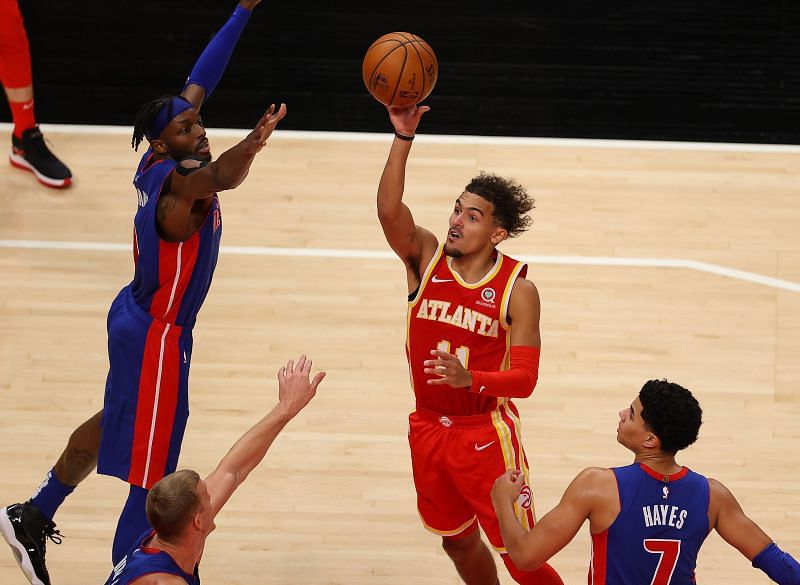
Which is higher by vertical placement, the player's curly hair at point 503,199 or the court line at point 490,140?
the player's curly hair at point 503,199

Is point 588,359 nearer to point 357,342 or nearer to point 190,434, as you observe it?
point 357,342

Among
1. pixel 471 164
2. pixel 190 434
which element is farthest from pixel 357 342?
pixel 471 164

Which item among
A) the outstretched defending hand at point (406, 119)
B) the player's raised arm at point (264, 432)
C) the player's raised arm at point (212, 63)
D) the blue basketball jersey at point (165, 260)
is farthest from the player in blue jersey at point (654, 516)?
the player's raised arm at point (212, 63)

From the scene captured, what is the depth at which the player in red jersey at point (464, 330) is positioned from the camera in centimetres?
505

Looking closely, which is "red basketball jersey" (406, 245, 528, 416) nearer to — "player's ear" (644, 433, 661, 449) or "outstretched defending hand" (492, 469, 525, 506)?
"outstretched defending hand" (492, 469, 525, 506)

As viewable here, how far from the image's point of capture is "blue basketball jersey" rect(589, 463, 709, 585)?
4168mm

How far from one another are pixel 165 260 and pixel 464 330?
4.47 ft

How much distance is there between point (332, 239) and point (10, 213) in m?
2.33

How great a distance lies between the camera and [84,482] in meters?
6.52

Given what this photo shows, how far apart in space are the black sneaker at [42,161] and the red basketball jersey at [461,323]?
13.6ft

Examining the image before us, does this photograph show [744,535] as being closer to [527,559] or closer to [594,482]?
[594,482]

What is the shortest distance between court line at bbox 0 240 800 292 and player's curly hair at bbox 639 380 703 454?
3600mm

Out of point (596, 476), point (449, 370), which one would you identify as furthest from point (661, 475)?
point (449, 370)

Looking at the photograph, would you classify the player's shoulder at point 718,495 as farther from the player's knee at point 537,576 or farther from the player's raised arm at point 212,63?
the player's raised arm at point 212,63
